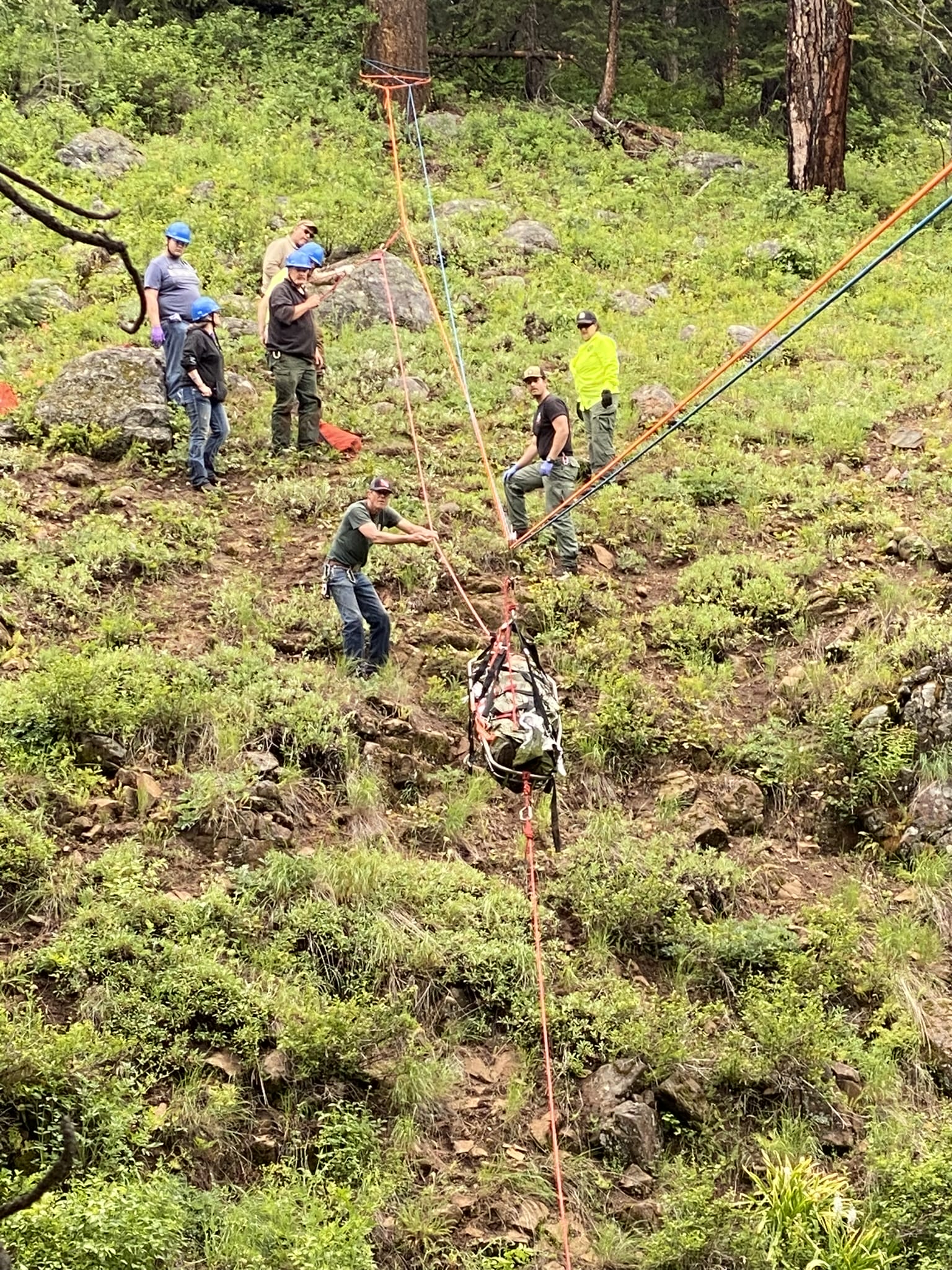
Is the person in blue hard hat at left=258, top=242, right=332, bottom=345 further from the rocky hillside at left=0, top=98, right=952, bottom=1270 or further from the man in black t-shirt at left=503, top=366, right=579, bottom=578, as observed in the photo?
the man in black t-shirt at left=503, top=366, right=579, bottom=578

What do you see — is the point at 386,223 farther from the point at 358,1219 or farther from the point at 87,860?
the point at 358,1219

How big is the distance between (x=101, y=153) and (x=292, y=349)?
6341 millimetres

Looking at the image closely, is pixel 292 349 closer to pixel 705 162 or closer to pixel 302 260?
pixel 302 260

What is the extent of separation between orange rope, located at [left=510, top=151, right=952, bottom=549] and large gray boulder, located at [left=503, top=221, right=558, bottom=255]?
3359 millimetres

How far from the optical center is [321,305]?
1394cm

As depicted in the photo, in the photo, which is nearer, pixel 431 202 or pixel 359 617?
pixel 359 617

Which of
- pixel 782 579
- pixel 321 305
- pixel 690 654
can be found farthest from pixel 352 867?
pixel 321 305

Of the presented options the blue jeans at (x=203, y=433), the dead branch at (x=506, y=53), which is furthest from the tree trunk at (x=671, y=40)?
the blue jeans at (x=203, y=433)

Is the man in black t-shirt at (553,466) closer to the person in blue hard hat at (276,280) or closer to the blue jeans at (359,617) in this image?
the blue jeans at (359,617)

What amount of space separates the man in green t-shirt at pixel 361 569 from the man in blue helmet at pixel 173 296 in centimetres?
319

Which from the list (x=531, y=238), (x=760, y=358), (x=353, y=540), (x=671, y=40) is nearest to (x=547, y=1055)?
(x=760, y=358)

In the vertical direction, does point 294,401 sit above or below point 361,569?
above

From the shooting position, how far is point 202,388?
34.4ft

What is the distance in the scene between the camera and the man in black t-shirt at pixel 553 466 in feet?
33.2
